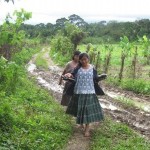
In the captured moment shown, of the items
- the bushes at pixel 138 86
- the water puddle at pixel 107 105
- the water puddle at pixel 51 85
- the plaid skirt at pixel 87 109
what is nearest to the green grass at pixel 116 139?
the plaid skirt at pixel 87 109

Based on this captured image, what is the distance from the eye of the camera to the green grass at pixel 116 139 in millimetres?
7441

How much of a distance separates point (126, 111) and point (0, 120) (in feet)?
16.1

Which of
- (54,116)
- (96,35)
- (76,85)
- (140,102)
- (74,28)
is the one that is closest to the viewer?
(76,85)

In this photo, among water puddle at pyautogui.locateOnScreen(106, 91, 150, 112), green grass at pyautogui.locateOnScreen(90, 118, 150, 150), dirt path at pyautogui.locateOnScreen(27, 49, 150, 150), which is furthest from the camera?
water puddle at pyautogui.locateOnScreen(106, 91, 150, 112)

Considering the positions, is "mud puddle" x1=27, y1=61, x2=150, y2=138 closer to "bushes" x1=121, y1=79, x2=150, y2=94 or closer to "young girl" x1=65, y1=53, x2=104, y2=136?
"bushes" x1=121, y1=79, x2=150, y2=94

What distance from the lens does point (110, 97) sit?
13.6 metres

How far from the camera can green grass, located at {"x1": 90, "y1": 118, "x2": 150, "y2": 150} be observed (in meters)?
7.44

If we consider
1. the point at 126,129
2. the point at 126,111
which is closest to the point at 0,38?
the point at 126,111

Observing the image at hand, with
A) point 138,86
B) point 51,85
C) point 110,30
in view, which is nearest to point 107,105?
point 138,86

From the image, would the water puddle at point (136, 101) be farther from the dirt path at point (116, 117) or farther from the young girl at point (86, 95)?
the young girl at point (86, 95)

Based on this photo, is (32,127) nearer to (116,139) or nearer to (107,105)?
(116,139)

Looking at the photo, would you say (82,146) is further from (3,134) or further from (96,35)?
(96,35)

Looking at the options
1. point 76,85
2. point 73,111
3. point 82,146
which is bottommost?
point 82,146

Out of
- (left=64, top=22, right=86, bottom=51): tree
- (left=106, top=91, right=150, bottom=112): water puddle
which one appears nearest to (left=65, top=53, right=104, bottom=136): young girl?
(left=106, top=91, right=150, bottom=112): water puddle
